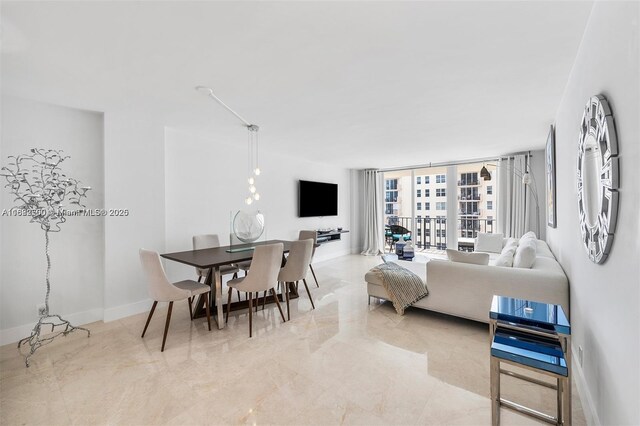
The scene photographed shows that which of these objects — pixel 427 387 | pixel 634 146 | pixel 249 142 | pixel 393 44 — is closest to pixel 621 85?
pixel 634 146

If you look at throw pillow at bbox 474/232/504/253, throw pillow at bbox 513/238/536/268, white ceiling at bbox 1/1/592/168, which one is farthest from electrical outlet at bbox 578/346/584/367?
throw pillow at bbox 474/232/504/253

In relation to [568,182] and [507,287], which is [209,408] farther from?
[568,182]

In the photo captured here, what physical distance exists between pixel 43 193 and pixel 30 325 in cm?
135

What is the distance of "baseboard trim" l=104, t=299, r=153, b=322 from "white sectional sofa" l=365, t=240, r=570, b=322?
328cm

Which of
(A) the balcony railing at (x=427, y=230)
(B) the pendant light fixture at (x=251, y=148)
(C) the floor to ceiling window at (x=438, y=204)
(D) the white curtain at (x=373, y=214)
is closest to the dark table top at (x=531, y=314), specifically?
(B) the pendant light fixture at (x=251, y=148)

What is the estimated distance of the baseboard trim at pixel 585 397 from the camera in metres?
1.47

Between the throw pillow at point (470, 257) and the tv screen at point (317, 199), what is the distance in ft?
11.0

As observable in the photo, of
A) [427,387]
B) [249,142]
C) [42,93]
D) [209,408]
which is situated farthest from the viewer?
[249,142]

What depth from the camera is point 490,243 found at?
4961 mm

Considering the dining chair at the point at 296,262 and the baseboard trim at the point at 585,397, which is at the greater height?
the dining chair at the point at 296,262

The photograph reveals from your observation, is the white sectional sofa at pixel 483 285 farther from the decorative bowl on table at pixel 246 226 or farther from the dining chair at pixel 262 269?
the decorative bowl on table at pixel 246 226

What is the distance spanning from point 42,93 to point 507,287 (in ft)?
15.6

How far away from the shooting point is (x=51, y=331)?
9.16ft

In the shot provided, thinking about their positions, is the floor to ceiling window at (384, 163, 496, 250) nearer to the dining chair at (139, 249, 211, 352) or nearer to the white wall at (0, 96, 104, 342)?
the dining chair at (139, 249, 211, 352)
